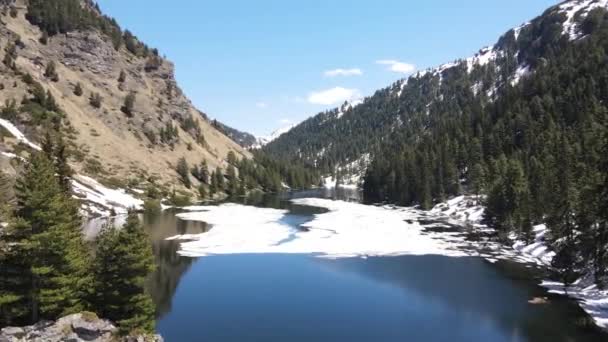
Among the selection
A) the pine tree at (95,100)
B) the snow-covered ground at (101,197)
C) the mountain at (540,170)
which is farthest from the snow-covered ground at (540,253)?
the pine tree at (95,100)

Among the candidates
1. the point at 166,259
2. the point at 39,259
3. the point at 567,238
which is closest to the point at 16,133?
the point at 166,259

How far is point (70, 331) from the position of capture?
30.8 meters

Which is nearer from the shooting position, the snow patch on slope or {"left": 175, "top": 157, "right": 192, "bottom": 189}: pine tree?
the snow patch on slope

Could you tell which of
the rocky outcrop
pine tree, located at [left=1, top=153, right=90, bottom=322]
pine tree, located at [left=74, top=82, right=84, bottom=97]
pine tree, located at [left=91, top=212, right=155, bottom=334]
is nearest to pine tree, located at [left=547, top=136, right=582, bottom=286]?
pine tree, located at [left=91, top=212, right=155, bottom=334]

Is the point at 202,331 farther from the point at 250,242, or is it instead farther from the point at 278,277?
the point at 250,242

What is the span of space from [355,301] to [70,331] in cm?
2904

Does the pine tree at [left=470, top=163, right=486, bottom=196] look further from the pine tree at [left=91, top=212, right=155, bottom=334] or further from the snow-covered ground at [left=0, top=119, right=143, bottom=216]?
the pine tree at [left=91, top=212, right=155, bottom=334]

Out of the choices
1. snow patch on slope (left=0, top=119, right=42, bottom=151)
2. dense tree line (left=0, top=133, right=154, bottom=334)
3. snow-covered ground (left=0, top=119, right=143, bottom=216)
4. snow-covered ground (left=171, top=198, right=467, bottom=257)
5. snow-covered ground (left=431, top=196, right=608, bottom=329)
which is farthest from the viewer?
snow patch on slope (left=0, top=119, right=42, bottom=151)

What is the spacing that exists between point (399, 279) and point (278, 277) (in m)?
14.6

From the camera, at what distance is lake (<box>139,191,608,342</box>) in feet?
138

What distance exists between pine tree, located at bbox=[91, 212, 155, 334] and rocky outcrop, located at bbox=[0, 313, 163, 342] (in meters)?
1.85

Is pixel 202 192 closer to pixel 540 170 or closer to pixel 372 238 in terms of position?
pixel 372 238

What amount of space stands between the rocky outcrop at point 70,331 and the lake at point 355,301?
9.55 m

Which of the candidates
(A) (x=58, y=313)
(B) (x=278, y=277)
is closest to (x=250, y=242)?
(B) (x=278, y=277)
